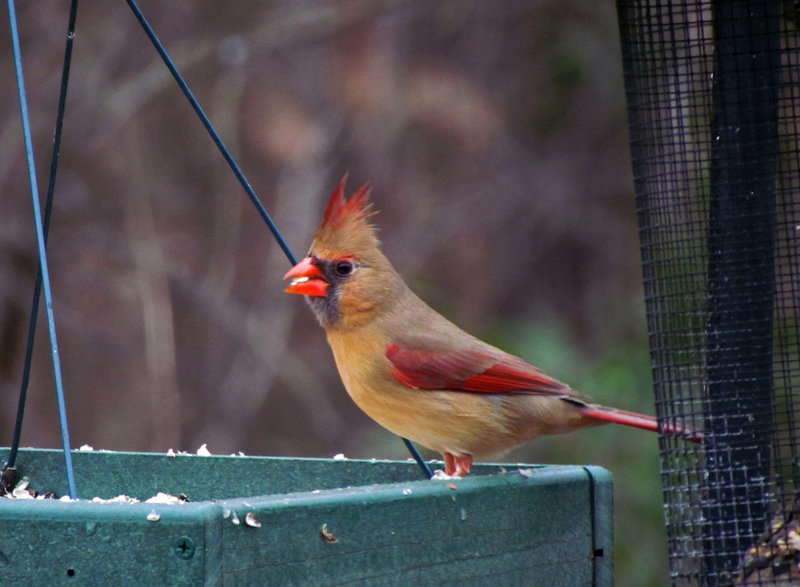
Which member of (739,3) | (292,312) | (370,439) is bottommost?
(370,439)

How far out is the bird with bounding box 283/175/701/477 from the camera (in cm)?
336

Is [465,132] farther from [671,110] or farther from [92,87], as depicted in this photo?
[671,110]

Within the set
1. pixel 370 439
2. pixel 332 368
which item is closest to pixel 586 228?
pixel 332 368

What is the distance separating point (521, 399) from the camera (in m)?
3.46

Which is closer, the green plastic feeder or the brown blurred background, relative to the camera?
Answer: the green plastic feeder

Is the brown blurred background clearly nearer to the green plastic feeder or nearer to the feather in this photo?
the feather

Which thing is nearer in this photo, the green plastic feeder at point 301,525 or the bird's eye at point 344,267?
the green plastic feeder at point 301,525

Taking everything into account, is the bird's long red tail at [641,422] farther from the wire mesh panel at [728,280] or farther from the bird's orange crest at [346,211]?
the bird's orange crest at [346,211]

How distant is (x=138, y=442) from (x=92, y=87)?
1.85m

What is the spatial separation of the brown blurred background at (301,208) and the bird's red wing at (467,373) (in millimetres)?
2097

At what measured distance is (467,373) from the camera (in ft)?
11.3

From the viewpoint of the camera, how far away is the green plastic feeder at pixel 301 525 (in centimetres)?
197

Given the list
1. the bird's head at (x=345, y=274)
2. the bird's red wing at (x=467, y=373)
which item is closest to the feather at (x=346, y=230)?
the bird's head at (x=345, y=274)

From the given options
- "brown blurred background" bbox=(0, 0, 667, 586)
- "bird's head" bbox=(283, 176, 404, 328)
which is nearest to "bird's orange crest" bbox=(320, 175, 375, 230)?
"bird's head" bbox=(283, 176, 404, 328)
